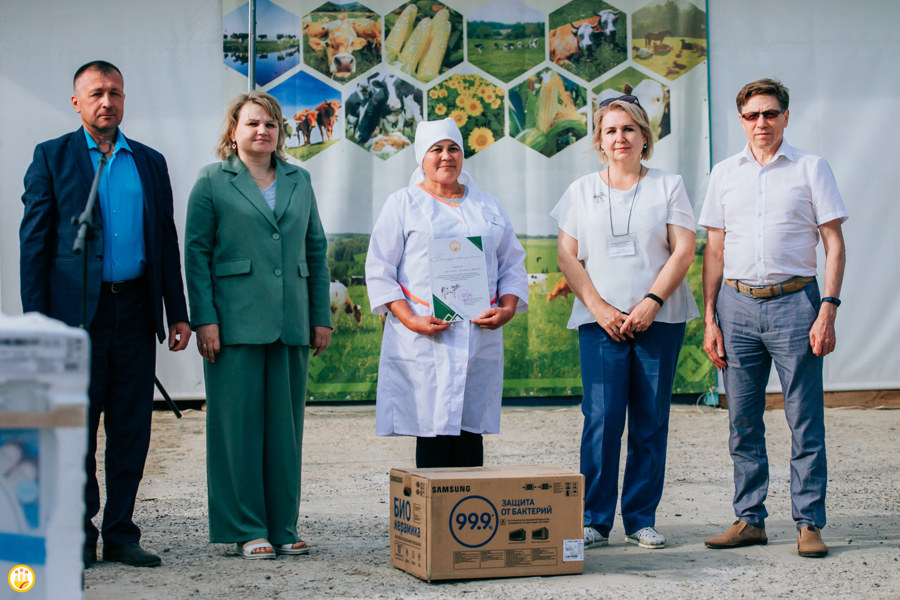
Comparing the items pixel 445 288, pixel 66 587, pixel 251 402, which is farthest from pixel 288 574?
pixel 66 587

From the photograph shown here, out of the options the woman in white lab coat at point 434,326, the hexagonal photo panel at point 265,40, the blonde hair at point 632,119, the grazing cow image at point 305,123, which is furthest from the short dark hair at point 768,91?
the hexagonal photo panel at point 265,40

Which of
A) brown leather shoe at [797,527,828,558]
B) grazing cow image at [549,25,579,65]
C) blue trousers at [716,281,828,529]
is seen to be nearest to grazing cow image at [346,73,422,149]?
grazing cow image at [549,25,579,65]

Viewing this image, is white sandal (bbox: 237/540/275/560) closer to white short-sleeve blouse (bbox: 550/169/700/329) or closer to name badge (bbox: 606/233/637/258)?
white short-sleeve blouse (bbox: 550/169/700/329)

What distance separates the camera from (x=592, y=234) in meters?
3.74

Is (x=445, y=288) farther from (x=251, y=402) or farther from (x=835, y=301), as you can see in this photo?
(x=835, y=301)

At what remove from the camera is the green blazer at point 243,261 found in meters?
3.49

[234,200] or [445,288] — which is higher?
[234,200]

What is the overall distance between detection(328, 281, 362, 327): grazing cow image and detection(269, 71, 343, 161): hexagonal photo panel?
106 cm

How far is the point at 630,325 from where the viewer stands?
3.61 metres

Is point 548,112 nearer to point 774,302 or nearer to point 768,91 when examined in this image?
point 768,91

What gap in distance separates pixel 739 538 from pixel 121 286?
254 centimetres

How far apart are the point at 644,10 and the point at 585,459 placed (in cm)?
499

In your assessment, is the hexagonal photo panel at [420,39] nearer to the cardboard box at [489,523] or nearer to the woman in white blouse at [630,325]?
the woman in white blouse at [630,325]

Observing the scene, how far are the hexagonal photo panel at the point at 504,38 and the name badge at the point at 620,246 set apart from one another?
4105 millimetres
